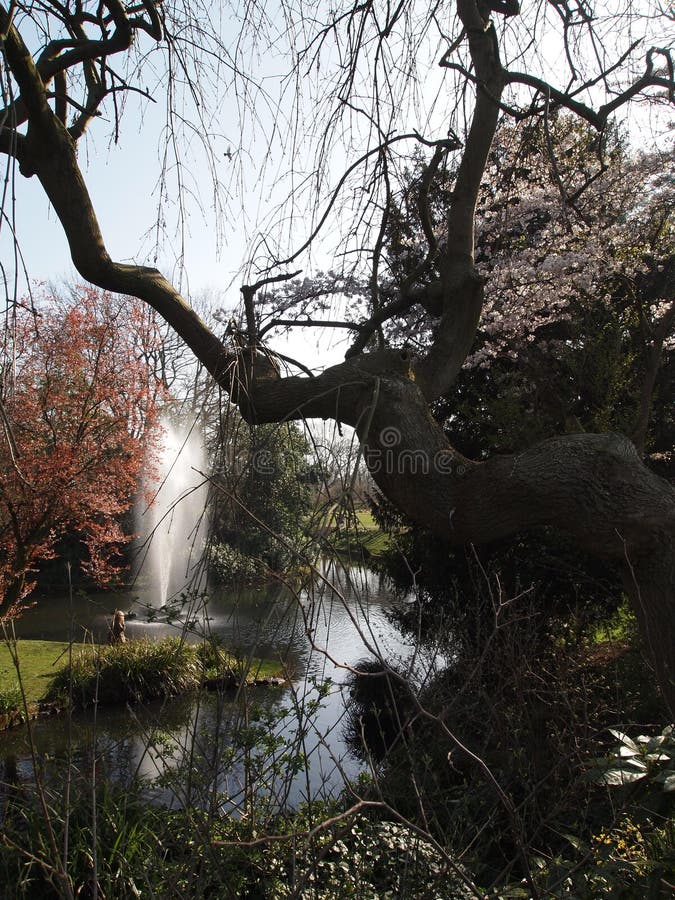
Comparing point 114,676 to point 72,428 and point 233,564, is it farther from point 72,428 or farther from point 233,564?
point 233,564

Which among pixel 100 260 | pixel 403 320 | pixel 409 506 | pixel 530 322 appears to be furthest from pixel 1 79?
pixel 403 320

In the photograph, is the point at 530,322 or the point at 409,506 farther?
the point at 530,322

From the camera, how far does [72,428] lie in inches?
337

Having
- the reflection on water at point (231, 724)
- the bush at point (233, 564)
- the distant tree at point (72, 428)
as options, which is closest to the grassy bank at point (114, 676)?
the reflection on water at point (231, 724)

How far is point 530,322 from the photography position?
6371mm

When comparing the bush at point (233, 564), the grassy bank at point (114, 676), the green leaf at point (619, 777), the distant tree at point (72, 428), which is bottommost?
the grassy bank at point (114, 676)

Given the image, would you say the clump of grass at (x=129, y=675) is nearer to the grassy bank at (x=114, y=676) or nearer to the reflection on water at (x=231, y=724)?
the grassy bank at (x=114, y=676)

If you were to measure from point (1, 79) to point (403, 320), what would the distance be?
21.1ft

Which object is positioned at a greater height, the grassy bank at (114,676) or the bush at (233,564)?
the bush at (233,564)

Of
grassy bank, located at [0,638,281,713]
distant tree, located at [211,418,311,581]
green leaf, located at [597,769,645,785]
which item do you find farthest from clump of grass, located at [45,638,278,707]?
green leaf, located at [597,769,645,785]

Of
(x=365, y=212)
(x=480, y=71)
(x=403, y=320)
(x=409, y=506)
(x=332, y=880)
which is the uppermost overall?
(x=403, y=320)

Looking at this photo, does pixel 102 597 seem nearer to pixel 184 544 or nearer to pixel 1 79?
pixel 184 544

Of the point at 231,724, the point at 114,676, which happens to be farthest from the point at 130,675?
the point at 231,724

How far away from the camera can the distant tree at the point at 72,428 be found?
741cm
